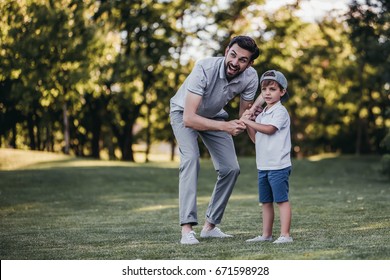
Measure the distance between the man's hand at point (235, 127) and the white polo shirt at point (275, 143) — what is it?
194 mm

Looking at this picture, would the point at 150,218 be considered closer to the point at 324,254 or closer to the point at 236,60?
the point at 236,60

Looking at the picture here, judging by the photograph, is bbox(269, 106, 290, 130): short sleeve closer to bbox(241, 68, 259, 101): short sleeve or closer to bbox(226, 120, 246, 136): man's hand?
bbox(226, 120, 246, 136): man's hand

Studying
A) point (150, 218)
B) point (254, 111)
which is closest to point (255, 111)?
point (254, 111)

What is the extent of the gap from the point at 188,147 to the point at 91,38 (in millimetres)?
17962

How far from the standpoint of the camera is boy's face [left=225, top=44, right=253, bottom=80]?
7246 millimetres

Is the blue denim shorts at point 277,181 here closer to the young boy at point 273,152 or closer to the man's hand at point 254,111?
the young boy at point 273,152

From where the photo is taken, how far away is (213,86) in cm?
744

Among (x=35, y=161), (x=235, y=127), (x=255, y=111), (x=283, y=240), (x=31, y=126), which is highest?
(x=255, y=111)

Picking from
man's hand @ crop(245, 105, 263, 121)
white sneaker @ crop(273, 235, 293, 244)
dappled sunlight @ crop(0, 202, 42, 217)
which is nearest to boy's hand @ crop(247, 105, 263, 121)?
man's hand @ crop(245, 105, 263, 121)

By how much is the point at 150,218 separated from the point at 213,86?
13.1ft

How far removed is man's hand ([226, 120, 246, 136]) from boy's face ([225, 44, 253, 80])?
1.64 feet

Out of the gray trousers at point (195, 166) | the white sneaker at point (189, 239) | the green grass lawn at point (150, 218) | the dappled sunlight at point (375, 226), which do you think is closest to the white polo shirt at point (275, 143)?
the gray trousers at point (195, 166)

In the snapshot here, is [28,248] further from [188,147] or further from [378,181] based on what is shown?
[378,181]
